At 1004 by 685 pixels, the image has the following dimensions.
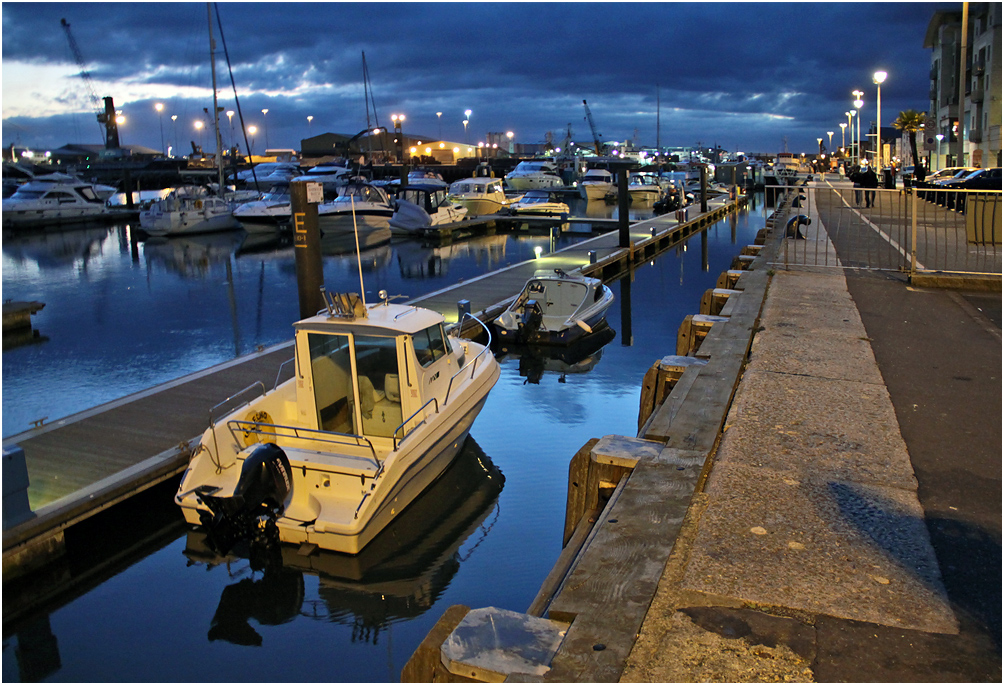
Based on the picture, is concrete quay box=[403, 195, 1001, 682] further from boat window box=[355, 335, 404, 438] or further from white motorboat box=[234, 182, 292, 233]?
white motorboat box=[234, 182, 292, 233]

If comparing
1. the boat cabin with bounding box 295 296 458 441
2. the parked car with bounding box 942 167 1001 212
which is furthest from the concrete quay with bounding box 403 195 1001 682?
the parked car with bounding box 942 167 1001 212

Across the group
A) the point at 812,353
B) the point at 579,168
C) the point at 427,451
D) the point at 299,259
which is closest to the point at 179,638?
the point at 427,451

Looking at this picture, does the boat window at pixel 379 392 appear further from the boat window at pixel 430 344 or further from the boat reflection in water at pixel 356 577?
the boat reflection in water at pixel 356 577

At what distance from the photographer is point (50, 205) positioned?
50812mm

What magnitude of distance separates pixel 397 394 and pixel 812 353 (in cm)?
477

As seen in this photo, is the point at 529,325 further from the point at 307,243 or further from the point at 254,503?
the point at 254,503

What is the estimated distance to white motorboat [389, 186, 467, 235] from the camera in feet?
139

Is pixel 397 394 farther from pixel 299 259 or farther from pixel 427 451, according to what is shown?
pixel 299 259

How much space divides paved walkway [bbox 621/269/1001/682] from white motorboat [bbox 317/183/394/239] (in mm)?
34056

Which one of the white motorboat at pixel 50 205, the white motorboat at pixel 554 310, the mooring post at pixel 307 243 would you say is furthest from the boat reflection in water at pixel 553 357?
the white motorboat at pixel 50 205

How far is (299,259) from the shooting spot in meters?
14.0

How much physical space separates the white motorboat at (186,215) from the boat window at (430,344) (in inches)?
1504

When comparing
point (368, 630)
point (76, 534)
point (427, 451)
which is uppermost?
point (427, 451)

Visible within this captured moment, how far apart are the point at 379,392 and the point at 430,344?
0.88 m
